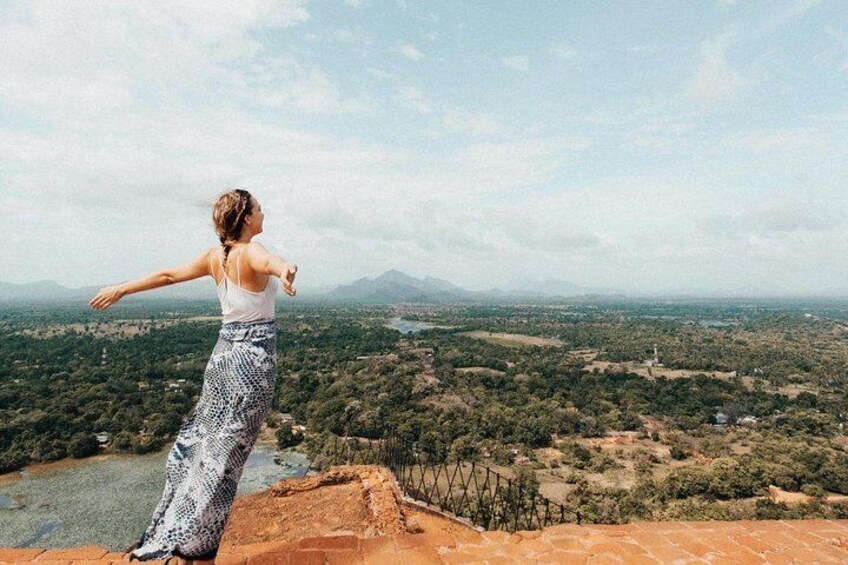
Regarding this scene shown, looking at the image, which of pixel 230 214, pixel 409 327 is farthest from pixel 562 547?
pixel 409 327

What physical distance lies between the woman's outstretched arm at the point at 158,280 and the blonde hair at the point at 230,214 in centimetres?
14

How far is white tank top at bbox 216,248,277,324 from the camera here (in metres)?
2.42

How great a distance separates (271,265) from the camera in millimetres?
2197

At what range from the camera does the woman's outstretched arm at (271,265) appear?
2.04 m

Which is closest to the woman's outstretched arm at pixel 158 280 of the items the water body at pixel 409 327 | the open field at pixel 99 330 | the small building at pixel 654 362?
the small building at pixel 654 362

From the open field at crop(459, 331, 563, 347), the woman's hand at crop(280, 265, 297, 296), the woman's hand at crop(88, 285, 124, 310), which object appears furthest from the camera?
the open field at crop(459, 331, 563, 347)

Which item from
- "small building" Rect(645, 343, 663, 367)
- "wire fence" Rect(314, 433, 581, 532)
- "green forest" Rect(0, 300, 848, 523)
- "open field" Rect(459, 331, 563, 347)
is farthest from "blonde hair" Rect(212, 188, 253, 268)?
"open field" Rect(459, 331, 563, 347)

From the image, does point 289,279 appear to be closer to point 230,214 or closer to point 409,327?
point 230,214

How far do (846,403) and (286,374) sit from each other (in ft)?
142

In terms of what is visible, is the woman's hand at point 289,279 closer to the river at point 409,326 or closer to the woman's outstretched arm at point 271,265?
the woman's outstretched arm at point 271,265

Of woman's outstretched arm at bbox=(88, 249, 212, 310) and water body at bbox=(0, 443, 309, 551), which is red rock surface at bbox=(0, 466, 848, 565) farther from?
water body at bbox=(0, 443, 309, 551)

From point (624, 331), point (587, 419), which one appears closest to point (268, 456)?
point (587, 419)

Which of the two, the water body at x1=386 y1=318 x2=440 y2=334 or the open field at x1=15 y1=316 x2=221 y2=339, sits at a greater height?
the open field at x1=15 y1=316 x2=221 y2=339

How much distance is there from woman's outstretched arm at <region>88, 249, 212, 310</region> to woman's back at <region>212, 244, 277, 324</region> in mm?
84
